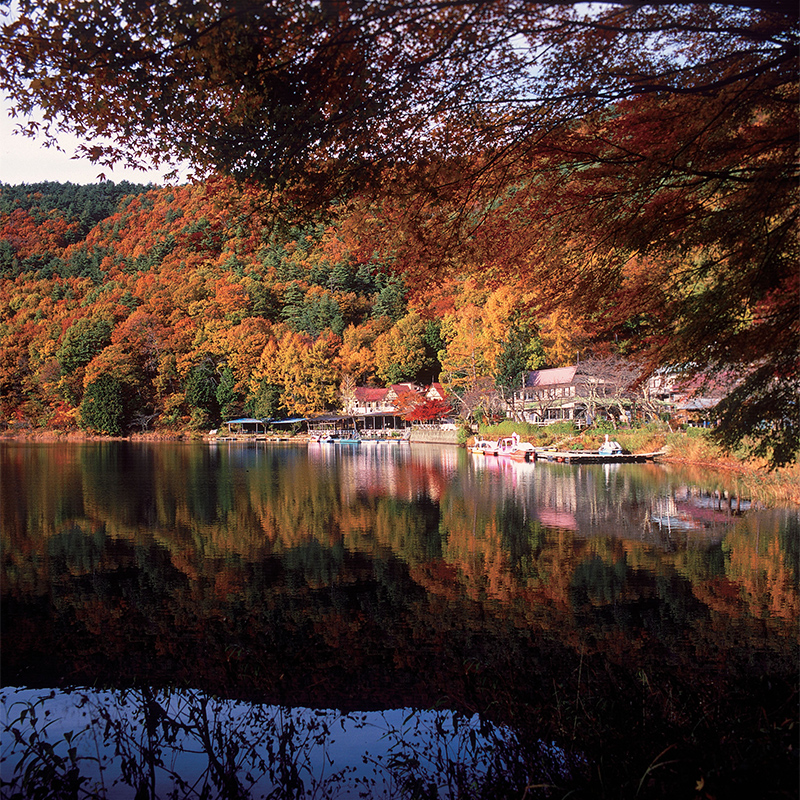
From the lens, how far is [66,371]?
59.0 m

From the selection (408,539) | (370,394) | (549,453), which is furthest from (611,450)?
(370,394)

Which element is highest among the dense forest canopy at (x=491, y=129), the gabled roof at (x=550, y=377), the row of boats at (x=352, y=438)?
the dense forest canopy at (x=491, y=129)

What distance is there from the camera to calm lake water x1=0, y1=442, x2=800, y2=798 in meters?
3.61

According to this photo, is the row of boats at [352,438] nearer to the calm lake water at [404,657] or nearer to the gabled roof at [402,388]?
the gabled roof at [402,388]

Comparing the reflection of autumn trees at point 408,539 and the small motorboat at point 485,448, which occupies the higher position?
the reflection of autumn trees at point 408,539

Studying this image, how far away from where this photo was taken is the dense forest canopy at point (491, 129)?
369 centimetres

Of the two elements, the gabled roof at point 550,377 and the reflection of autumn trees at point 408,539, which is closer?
the reflection of autumn trees at point 408,539

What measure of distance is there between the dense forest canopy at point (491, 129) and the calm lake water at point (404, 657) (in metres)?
2.20

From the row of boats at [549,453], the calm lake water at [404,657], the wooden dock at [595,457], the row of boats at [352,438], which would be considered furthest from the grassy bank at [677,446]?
the row of boats at [352,438]

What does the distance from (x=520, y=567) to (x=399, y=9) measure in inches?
278

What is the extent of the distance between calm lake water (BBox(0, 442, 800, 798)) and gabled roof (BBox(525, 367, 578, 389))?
3054 cm

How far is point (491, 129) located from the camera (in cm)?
460

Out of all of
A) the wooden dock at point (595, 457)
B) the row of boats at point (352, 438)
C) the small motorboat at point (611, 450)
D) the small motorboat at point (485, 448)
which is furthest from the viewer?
the row of boats at point (352, 438)

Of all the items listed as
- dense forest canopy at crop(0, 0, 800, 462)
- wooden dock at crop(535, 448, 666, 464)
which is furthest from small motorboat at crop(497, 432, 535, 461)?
dense forest canopy at crop(0, 0, 800, 462)
